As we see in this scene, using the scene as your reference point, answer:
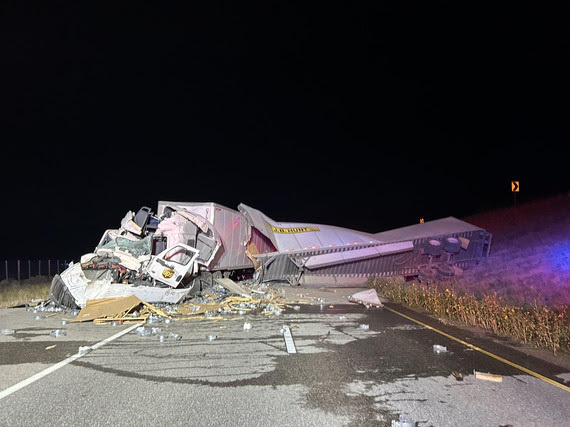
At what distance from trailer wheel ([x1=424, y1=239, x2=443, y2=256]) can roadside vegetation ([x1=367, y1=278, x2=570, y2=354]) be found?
3.71 m

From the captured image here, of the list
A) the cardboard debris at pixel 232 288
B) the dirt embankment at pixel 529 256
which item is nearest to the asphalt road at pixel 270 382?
the cardboard debris at pixel 232 288

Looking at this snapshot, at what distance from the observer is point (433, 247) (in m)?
17.1

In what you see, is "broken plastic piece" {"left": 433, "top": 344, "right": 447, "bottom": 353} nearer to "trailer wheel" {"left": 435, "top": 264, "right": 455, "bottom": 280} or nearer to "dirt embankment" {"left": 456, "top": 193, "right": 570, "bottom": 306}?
"dirt embankment" {"left": 456, "top": 193, "right": 570, "bottom": 306}

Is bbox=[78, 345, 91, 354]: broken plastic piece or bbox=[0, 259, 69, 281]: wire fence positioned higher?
bbox=[78, 345, 91, 354]: broken plastic piece

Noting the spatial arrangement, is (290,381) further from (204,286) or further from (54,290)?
(204,286)

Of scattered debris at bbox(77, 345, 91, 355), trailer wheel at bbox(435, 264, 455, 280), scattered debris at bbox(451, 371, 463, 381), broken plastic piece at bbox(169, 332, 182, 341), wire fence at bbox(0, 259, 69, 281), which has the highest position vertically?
scattered debris at bbox(77, 345, 91, 355)

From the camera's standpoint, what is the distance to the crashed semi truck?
10250 mm

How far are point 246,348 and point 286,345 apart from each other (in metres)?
0.63

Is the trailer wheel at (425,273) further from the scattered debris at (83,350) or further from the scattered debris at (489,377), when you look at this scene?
the scattered debris at (83,350)

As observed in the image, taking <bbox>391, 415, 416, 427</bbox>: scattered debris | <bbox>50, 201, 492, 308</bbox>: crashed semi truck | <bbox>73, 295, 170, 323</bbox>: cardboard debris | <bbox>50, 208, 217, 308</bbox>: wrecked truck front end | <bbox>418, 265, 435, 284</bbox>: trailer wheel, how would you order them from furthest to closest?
<bbox>418, 265, 435, 284</bbox>: trailer wheel, <bbox>50, 201, 492, 308</bbox>: crashed semi truck, <bbox>50, 208, 217, 308</bbox>: wrecked truck front end, <bbox>73, 295, 170, 323</bbox>: cardboard debris, <bbox>391, 415, 416, 427</bbox>: scattered debris

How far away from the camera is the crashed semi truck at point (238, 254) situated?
1025 cm

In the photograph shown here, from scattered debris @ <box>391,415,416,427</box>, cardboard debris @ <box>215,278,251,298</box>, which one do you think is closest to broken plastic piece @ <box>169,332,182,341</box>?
scattered debris @ <box>391,415,416,427</box>

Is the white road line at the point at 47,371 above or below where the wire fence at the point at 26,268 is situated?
above

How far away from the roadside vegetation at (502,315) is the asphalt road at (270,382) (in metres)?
0.84
